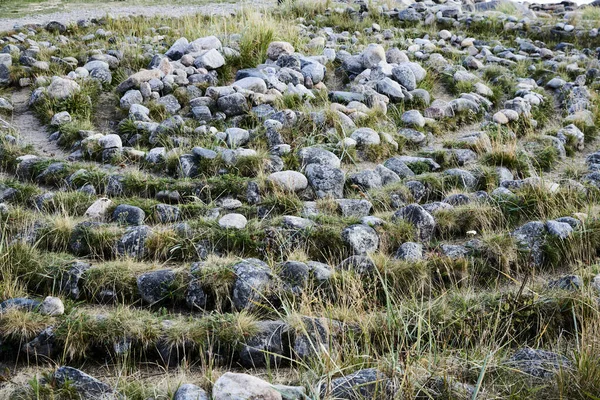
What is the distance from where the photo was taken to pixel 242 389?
141 inches

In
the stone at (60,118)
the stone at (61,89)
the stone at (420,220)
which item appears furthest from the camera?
the stone at (61,89)

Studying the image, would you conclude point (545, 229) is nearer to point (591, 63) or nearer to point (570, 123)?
point (570, 123)

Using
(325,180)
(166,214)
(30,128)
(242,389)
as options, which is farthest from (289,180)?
(30,128)

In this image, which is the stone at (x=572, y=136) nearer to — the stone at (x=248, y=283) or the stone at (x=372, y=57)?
the stone at (x=372, y=57)

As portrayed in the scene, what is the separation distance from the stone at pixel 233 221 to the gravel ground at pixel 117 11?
28.3ft

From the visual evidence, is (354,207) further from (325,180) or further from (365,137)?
(365,137)

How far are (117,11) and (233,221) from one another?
36.0 ft

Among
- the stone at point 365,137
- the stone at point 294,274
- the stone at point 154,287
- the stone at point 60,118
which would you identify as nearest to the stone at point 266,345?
the stone at point 294,274

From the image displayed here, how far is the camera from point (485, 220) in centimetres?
605

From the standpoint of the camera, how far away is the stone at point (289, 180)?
670 cm

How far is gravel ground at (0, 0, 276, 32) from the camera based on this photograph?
1378 cm

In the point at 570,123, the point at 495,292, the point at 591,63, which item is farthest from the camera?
the point at 591,63

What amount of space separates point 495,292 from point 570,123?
205 inches

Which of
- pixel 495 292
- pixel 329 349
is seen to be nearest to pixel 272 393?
pixel 329 349
